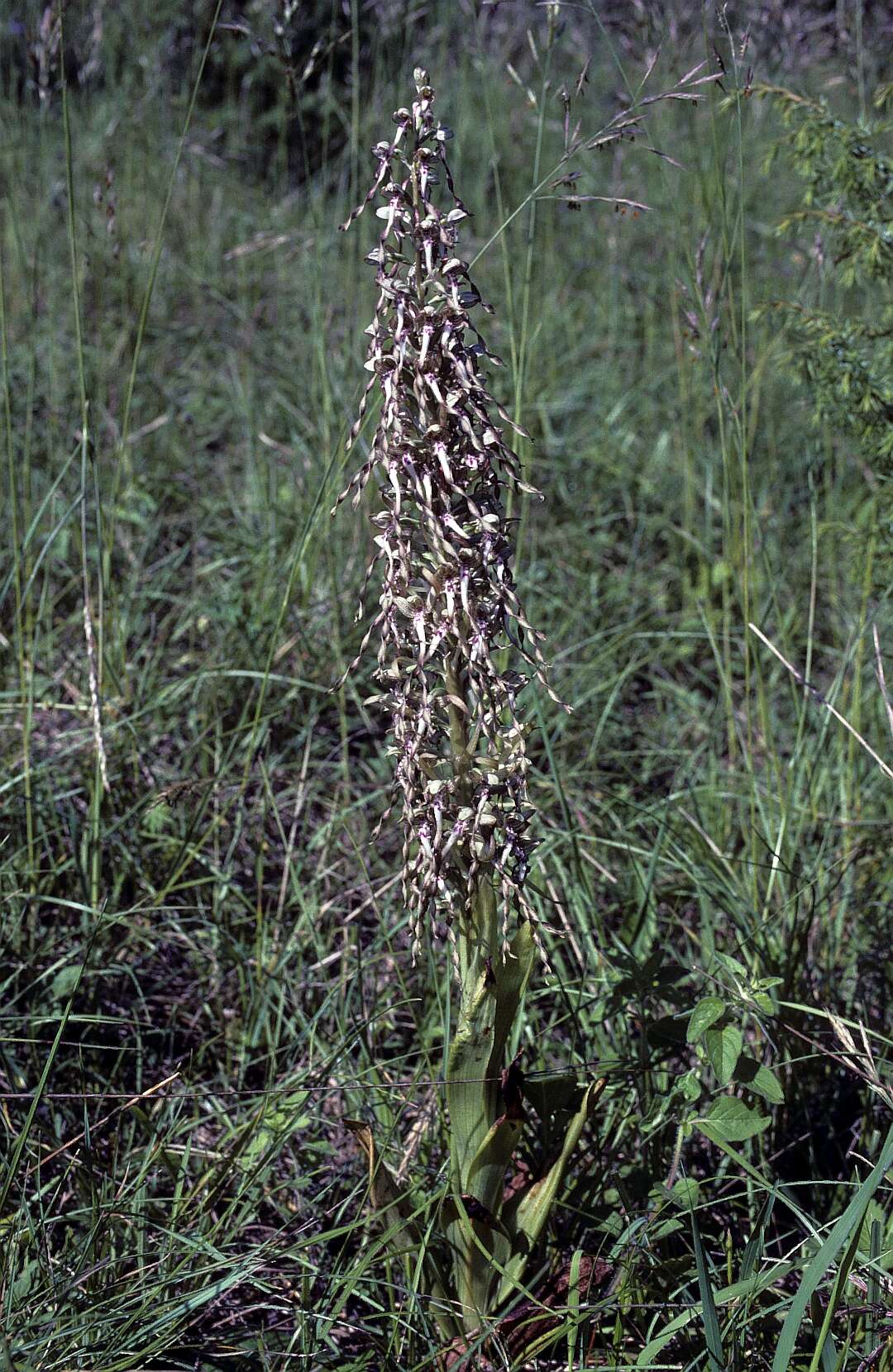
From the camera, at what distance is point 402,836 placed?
234 centimetres

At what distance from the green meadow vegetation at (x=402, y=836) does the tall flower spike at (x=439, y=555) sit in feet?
0.32

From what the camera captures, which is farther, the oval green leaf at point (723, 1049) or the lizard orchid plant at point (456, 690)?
the oval green leaf at point (723, 1049)

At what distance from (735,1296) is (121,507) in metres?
2.51

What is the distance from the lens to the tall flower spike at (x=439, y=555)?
3.84 ft

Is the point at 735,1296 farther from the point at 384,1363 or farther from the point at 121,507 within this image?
the point at 121,507

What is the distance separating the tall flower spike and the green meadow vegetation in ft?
0.32

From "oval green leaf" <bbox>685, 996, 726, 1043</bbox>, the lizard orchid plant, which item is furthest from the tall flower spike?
"oval green leaf" <bbox>685, 996, 726, 1043</bbox>

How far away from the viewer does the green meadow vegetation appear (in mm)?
1510

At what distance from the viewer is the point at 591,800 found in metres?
2.50

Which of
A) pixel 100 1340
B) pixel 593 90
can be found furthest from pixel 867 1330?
pixel 593 90

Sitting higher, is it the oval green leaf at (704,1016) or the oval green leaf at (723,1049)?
the oval green leaf at (704,1016)

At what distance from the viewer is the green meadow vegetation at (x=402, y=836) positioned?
151cm

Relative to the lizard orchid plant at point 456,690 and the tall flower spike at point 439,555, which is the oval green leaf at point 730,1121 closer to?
the lizard orchid plant at point 456,690

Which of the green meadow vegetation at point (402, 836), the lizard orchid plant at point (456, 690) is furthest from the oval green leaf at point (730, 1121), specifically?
the lizard orchid plant at point (456, 690)
